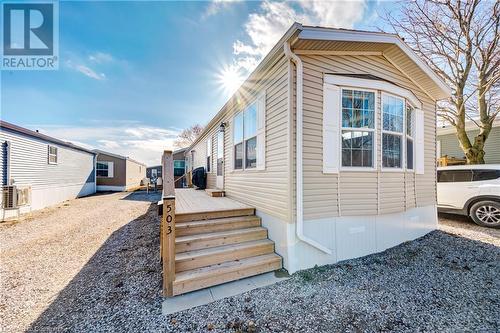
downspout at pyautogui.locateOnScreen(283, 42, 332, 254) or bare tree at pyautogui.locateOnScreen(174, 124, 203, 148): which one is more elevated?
bare tree at pyautogui.locateOnScreen(174, 124, 203, 148)

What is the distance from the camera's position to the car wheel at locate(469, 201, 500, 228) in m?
5.80

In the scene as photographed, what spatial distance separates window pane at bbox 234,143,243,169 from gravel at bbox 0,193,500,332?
2836mm

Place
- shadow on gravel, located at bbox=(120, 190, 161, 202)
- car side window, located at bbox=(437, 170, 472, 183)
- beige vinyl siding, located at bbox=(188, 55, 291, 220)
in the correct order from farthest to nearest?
shadow on gravel, located at bbox=(120, 190, 161, 202) < car side window, located at bbox=(437, 170, 472, 183) < beige vinyl siding, located at bbox=(188, 55, 291, 220)

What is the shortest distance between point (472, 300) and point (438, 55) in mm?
10809

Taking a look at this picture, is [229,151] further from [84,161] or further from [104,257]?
[84,161]

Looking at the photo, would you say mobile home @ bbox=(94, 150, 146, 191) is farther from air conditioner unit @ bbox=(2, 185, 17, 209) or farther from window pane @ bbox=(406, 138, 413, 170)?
window pane @ bbox=(406, 138, 413, 170)

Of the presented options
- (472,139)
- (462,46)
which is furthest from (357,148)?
(472,139)

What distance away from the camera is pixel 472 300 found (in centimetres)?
280

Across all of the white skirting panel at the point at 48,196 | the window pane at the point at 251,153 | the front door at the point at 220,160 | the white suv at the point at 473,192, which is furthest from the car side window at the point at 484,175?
the white skirting panel at the point at 48,196

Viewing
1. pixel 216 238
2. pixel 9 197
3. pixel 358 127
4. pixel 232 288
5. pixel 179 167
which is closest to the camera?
pixel 232 288

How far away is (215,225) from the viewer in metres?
3.97

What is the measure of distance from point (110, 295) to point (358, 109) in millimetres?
5266

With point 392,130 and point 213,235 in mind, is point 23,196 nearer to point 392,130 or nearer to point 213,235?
point 213,235

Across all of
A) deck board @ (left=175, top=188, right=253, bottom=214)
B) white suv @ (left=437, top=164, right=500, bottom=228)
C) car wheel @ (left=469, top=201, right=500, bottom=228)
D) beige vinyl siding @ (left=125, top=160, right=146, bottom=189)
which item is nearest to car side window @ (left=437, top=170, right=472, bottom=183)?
white suv @ (left=437, top=164, right=500, bottom=228)
